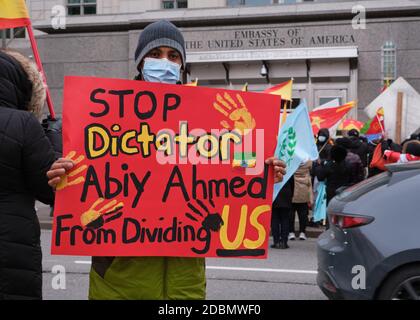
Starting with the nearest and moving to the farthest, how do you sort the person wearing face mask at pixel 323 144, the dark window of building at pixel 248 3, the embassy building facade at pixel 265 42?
the person wearing face mask at pixel 323 144 → the embassy building facade at pixel 265 42 → the dark window of building at pixel 248 3

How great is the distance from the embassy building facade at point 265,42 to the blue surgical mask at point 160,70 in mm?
16287

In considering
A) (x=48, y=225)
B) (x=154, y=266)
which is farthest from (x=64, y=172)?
(x=48, y=225)

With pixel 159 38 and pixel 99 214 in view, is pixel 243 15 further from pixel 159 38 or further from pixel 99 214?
pixel 99 214

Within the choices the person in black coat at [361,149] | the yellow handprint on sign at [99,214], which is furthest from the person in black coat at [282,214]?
the yellow handprint on sign at [99,214]

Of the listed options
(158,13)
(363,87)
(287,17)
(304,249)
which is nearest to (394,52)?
(363,87)

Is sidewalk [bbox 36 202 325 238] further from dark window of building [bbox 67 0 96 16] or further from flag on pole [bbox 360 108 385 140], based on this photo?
dark window of building [bbox 67 0 96 16]

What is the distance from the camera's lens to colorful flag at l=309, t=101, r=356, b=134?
1331 cm

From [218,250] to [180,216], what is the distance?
235 millimetres

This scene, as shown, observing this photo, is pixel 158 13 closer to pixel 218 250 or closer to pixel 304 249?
pixel 304 249

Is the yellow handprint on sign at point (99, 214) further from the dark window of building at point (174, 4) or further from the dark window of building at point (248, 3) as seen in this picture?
the dark window of building at point (174, 4)

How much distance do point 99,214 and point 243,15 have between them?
Answer: 17.7 meters

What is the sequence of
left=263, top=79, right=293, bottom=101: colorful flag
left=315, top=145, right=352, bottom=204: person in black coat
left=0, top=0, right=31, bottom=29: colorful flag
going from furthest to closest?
left=263, top=79, right=293, bottom=101: colorful flag < left=315, top=145, right=352, bottom=204: person in black coat < left=0, top=0, right=31, bottom=29: colorful flag

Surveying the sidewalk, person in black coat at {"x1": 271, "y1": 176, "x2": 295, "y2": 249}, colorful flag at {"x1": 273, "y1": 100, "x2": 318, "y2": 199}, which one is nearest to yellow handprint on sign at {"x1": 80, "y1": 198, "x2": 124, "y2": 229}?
colorful flag at {"x1": 273, "y1": 100, "x2": 318, "y2": 199}

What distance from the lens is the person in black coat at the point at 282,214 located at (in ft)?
30.6
